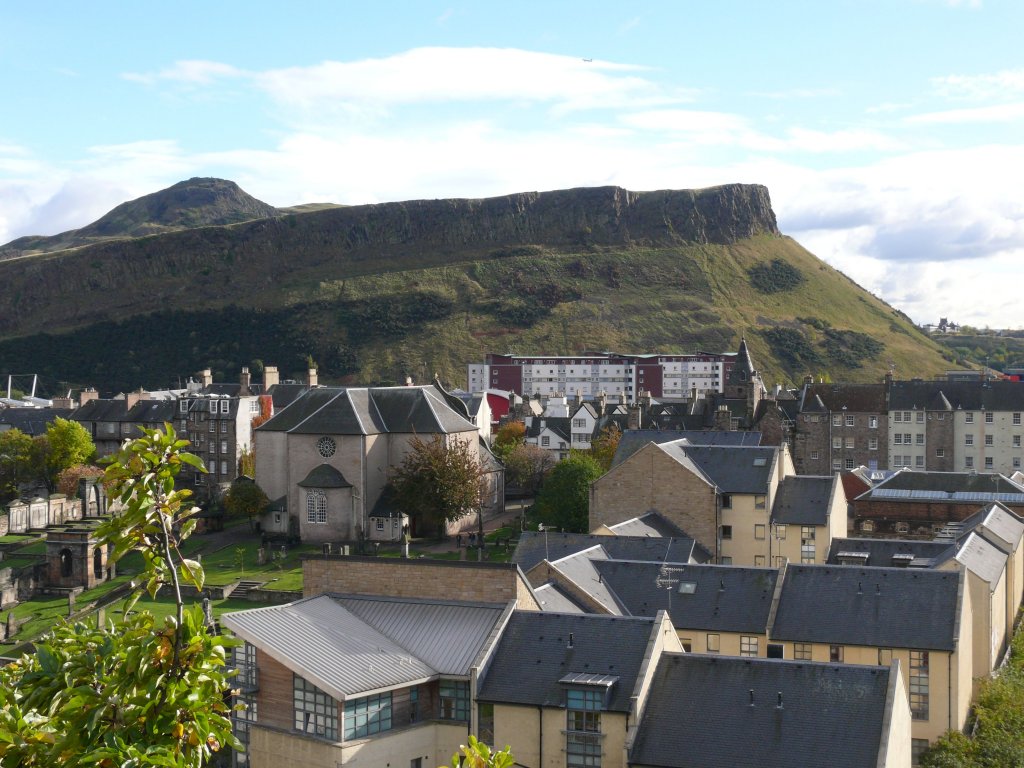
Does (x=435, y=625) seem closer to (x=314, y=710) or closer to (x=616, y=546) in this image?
(x=314, y=710)

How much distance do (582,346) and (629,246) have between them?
132 ft

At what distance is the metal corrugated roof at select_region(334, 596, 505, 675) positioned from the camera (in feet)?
85.9

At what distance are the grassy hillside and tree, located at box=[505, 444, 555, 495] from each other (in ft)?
243

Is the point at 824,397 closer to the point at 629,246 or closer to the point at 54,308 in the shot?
the point at 629,246

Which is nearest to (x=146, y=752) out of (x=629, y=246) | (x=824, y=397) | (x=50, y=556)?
(x=50, y=556)

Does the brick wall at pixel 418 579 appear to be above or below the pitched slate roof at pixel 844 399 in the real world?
below

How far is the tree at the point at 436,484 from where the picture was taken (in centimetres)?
6469

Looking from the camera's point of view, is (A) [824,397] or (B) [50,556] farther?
(A) [824,397]

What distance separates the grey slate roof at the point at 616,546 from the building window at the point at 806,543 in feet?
26.0

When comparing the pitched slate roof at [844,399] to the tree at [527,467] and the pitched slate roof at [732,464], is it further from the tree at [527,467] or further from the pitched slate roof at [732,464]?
the pitched slate roof at [732,464]

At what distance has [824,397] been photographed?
8312 cm

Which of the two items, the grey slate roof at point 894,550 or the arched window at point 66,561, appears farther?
the arched window at point 66,561

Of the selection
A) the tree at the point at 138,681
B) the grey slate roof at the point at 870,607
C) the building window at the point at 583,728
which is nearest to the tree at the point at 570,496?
the grey slate roof at the point at 870,607

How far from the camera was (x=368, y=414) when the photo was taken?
2776 inches
